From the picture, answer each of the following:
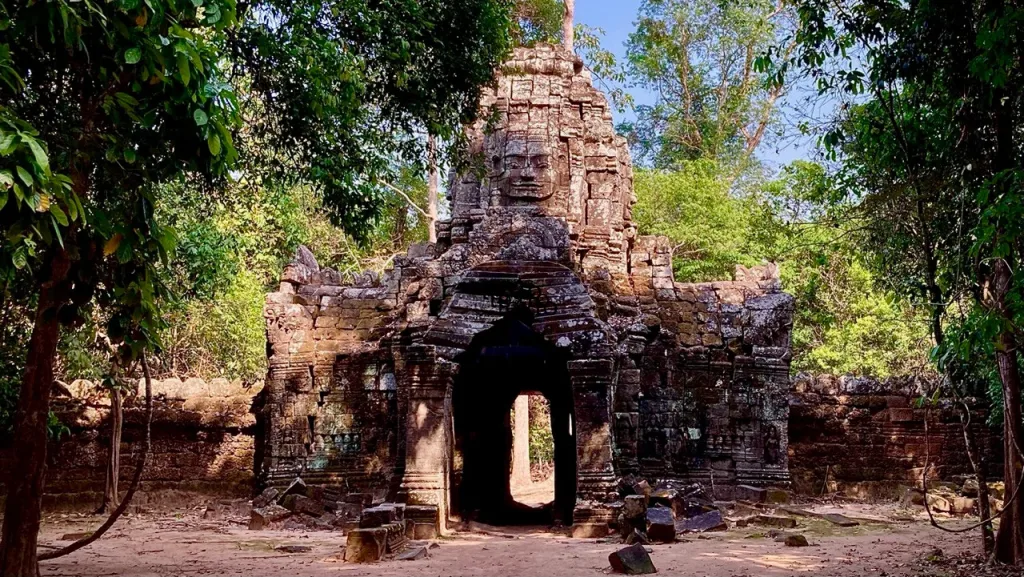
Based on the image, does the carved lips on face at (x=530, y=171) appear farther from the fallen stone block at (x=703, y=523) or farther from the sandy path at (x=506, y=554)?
the fallen stone block at (x=703, y=523)

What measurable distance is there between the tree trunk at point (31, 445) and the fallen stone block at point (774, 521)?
768 cm

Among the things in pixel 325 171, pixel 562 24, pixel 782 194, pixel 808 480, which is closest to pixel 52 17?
pixel 325 171

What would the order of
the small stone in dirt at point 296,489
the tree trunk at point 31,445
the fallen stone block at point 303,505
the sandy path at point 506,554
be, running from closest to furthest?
the tree trunk at point 31,445, the sandy path at point 506,554, the fallen stone block at point 303,505, the small stone in dirt at point 296,489

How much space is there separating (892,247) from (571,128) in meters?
5.71

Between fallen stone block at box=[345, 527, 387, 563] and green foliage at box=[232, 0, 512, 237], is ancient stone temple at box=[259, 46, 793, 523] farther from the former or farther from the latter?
fallen stone block at box=[345, 527, 387, 563]

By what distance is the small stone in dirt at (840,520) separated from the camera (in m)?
11.4

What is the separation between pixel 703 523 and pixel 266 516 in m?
5.01

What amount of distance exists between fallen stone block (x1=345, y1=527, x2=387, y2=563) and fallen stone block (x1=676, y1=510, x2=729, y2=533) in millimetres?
3573

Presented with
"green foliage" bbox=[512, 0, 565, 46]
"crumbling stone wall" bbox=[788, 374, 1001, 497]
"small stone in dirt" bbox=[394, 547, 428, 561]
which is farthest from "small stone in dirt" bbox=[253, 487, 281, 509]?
"green foliage" bbox=[512, 0, 565, 46]

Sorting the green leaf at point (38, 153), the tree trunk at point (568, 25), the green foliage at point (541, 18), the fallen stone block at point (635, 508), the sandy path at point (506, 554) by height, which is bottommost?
the sandy path at point (506, 554)

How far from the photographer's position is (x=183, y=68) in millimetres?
5051

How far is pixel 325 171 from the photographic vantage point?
8.74 m

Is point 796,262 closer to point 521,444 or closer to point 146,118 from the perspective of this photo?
point 521,444

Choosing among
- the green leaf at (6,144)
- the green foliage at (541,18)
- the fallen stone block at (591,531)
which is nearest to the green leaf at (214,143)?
the green leaf at (6,144)
